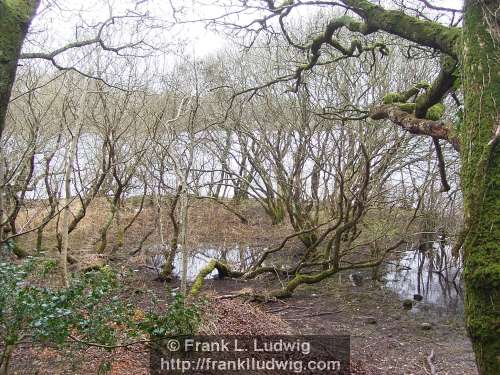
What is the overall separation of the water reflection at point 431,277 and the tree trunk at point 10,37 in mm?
7992

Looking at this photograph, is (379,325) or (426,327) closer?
(426,327)

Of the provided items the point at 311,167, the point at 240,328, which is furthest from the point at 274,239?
the point at 240,328

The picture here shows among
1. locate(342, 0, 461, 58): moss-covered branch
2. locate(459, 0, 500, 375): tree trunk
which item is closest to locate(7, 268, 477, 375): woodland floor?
locate(459, 0, 500, 375): tree trunk

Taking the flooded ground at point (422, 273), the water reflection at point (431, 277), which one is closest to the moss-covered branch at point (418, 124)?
the flooded ground at point (422, 273)

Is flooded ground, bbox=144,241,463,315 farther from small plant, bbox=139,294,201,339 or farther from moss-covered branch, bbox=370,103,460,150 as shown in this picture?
small plant, bbox=139,294,201,339

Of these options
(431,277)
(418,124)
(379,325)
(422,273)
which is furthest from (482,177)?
(422,273)

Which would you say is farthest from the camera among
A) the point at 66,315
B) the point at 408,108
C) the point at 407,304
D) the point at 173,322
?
the point at 407,304

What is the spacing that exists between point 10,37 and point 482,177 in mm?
2948

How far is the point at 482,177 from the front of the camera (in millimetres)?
2639

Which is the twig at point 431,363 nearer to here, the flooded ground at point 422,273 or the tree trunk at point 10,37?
the flooded ground at point 422,273

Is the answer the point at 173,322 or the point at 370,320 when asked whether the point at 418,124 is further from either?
the point at 370,320

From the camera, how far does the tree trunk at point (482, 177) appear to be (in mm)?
2447

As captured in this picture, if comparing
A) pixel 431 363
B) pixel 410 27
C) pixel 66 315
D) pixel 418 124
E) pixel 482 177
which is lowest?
pixel 431 363

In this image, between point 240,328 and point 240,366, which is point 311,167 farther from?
point 240,366
